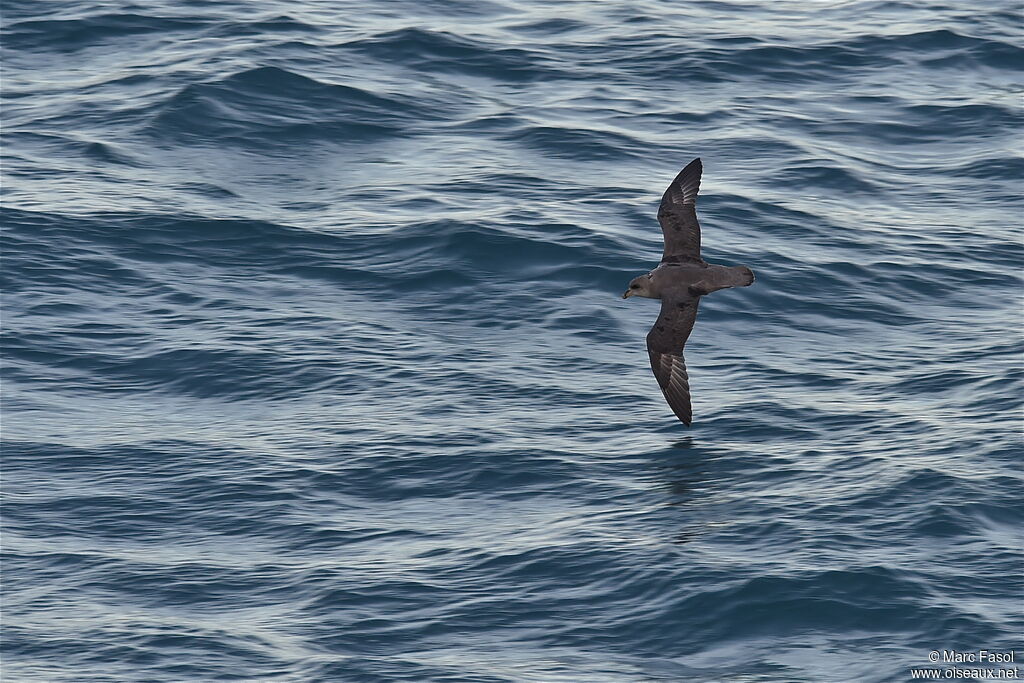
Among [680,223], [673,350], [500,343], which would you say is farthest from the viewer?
[500,343]

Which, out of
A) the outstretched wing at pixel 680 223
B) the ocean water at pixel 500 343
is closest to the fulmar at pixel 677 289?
the outstretched wing at pixel 680 223

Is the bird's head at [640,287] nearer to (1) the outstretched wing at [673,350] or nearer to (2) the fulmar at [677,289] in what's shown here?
(2) the fulmar at [677,289]

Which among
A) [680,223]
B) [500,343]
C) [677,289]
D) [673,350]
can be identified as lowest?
[500,343]

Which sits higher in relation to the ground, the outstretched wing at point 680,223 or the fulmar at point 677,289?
the outstretched wing at point 680,223

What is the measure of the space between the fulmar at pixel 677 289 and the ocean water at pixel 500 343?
686mm

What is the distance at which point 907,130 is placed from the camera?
85.3ft

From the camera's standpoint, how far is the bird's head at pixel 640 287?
56.4 feet

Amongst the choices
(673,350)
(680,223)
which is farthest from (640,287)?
(680,223)

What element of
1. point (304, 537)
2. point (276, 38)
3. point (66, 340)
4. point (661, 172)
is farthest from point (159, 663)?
point (276, 38)

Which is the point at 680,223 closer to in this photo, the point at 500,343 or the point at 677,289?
the point at 677,289

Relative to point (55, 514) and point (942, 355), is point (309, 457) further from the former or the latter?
point (942, 355)

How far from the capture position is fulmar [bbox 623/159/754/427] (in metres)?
17.0

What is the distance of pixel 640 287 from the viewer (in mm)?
17234

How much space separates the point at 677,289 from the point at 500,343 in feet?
11.1
